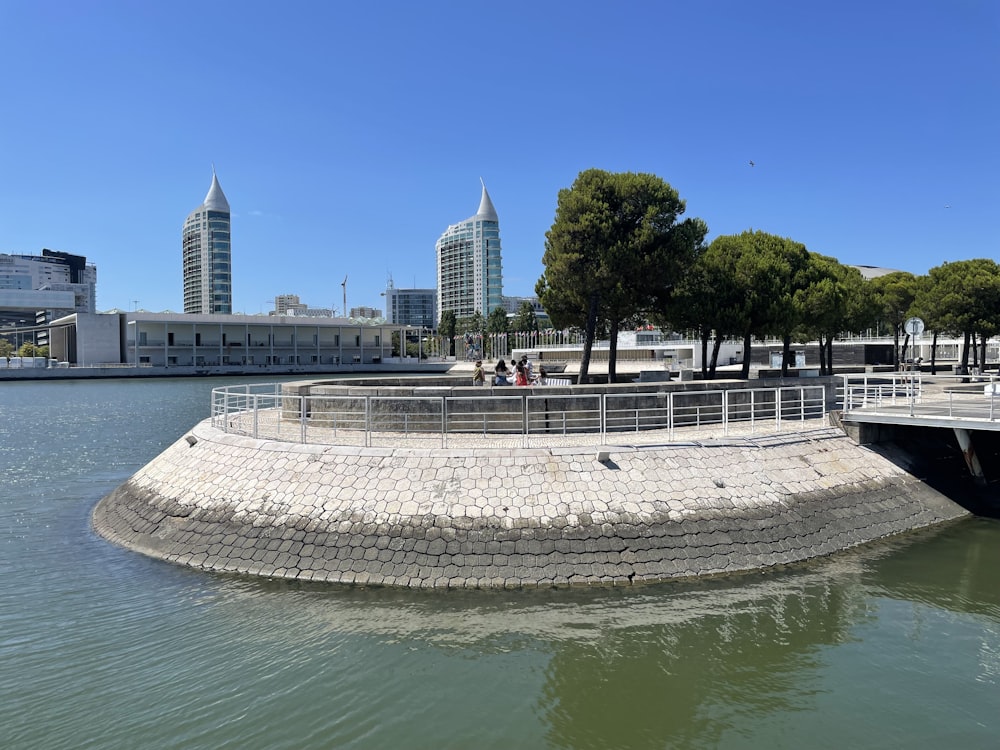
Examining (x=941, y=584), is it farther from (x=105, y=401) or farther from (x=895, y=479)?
(x=105, y=401)

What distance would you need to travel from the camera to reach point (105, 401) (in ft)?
176

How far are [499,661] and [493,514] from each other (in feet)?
10.8

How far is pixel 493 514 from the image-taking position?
1216 centimetres

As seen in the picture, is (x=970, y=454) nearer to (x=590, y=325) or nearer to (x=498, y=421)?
(x=498, y=421)

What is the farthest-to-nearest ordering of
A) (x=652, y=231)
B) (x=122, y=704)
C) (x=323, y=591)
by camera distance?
(x=652, y=231) < (x=323, y=591) < (x=122, y=704)

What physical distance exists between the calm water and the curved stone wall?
0.51 m

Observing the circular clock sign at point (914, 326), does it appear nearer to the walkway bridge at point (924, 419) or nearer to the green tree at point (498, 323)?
the walkway bridge at point (924, 419)

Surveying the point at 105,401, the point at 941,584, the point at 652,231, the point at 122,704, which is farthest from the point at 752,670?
the point at 105,401

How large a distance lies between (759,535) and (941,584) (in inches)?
130

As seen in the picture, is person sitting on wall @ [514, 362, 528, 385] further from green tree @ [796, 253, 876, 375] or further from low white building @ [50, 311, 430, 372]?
low white building @ [50, 311, 430, 372]

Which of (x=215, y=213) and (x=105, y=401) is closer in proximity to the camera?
(x=105, y=401)

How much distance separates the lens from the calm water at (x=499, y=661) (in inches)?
305

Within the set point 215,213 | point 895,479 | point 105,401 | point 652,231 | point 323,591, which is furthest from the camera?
point 215,213

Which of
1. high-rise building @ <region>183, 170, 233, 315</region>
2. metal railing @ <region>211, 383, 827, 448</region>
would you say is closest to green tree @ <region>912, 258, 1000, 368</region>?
metal railing @ <region>211, 383, 827, 448</region>
